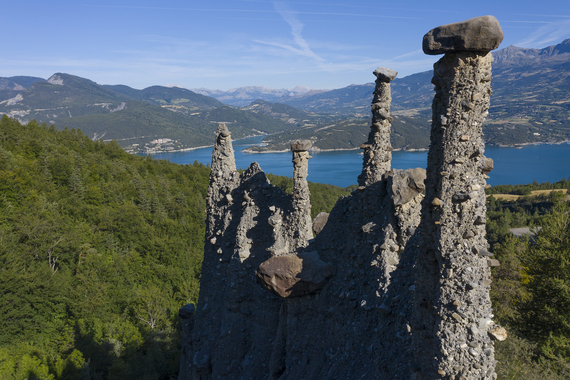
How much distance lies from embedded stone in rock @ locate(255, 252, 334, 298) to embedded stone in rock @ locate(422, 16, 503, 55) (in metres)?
6.66

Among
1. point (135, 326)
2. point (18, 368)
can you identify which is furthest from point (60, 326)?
point (18, 368)

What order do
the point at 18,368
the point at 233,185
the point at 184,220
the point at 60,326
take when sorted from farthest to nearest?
the point at 184,220, the point at 60,326, the point at 18,368, the point at 233,185

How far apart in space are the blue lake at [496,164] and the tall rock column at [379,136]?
3463 inches

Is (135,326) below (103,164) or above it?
below

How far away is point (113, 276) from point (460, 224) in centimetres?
3698

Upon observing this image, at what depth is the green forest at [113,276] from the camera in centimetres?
1895

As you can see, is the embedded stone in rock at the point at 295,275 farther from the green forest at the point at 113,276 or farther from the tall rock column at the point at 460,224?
the green forest at the point at 113,276

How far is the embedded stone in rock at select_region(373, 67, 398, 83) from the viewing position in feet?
29.4

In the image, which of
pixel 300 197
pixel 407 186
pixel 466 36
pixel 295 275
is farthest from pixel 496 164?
pixel 466 36

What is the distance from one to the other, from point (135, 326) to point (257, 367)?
25801 millimetres

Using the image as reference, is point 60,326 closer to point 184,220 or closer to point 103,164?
point 184,220

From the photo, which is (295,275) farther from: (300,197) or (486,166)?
(486,166)

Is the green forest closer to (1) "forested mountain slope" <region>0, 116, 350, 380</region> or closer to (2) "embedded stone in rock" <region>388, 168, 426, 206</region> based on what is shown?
(1) "forested mountain slope" <region>0, 116, 350, 380</region>

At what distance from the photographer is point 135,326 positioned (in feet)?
104
